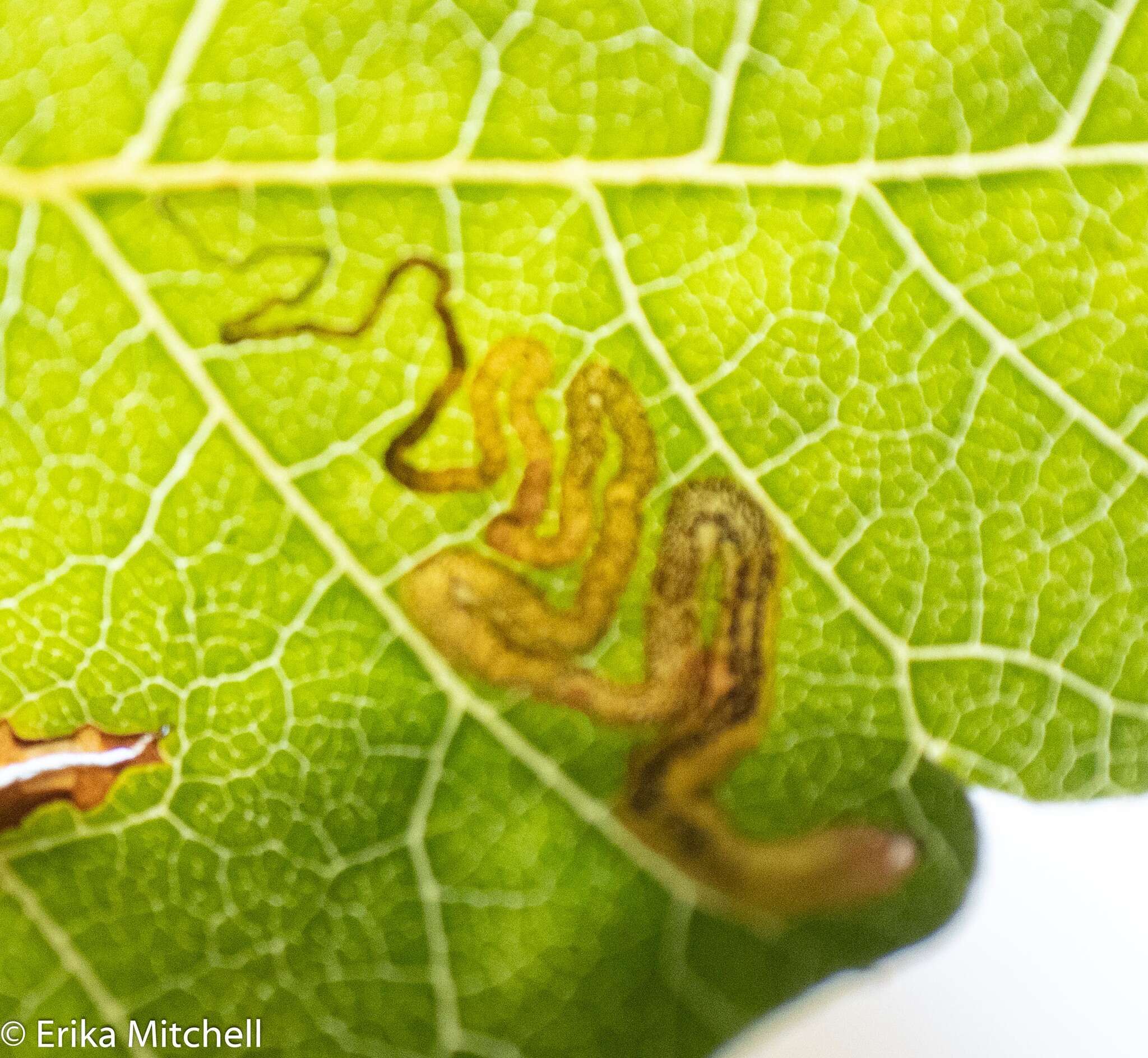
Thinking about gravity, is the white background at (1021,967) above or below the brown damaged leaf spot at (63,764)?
below

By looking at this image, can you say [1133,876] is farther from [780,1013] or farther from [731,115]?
[731,115]

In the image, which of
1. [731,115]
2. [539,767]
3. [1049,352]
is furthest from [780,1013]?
[731,115]

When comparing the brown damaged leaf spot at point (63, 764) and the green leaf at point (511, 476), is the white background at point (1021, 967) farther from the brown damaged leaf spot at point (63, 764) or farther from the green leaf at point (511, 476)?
the brown damaged leaf spot at point (63, 764)

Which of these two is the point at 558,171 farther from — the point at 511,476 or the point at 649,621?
the point at 649,621

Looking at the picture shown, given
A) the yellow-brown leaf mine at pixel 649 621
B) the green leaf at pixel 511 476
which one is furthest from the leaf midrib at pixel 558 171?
the yellow-brown leaf mine at pixel 649 621

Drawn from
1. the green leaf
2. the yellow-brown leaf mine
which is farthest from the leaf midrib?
the yellow-brown leaf mine

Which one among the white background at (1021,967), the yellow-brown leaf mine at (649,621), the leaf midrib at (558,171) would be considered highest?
the leaf midrib at (558,171)

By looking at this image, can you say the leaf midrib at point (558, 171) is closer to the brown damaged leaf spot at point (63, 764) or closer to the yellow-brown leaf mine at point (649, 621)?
the yellow-brown leaf mine at point (649, 621)
